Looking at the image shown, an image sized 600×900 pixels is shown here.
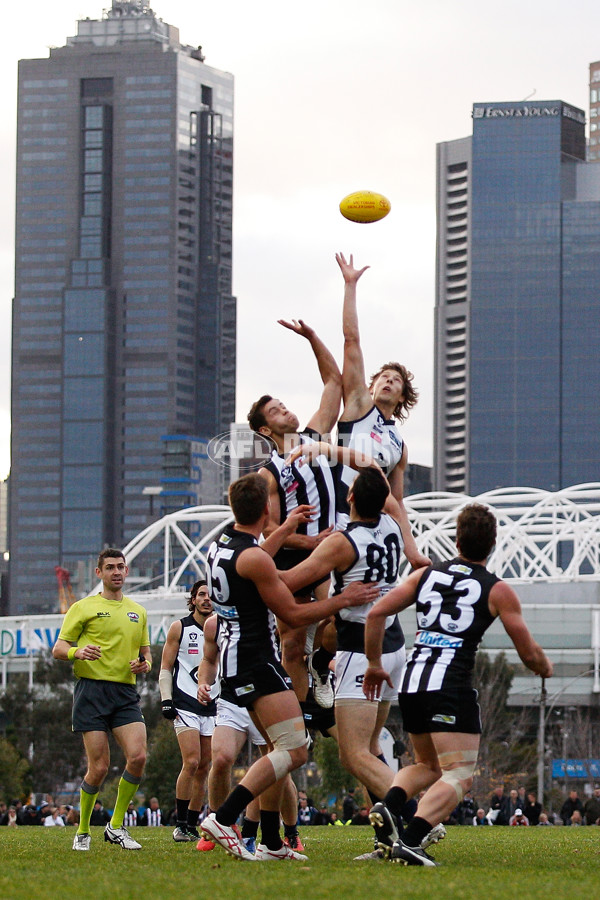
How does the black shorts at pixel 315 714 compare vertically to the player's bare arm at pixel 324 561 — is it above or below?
below

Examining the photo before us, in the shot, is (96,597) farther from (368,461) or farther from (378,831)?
→ (378,831)

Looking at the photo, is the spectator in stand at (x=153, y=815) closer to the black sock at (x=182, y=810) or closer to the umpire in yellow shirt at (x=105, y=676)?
the black sock at (x=182, y=810)

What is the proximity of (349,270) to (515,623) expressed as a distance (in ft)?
11.5

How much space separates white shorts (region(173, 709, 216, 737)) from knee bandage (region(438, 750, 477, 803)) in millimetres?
5151

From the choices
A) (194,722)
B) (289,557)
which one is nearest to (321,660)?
(289,557)

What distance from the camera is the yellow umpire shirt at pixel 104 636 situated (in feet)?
37.2

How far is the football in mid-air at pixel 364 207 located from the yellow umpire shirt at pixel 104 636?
351cm

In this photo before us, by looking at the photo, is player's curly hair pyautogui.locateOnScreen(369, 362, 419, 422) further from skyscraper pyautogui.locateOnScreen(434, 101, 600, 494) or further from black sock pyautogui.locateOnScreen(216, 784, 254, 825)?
skyscraper pyautogui.locateOnScreen(434, 101, 600, 494)

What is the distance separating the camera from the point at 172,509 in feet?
645

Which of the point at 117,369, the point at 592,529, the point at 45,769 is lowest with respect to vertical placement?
the point at 45,769

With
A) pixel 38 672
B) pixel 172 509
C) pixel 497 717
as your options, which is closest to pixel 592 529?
pixel 497 717

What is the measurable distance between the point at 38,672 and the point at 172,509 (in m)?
126

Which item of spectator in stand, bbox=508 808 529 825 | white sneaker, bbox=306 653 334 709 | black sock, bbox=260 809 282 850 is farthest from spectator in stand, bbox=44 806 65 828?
black sock, bbox=260 809 282 850

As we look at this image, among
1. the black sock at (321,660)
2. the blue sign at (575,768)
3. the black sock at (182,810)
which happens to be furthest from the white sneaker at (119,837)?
the blue sign at (575,768)
